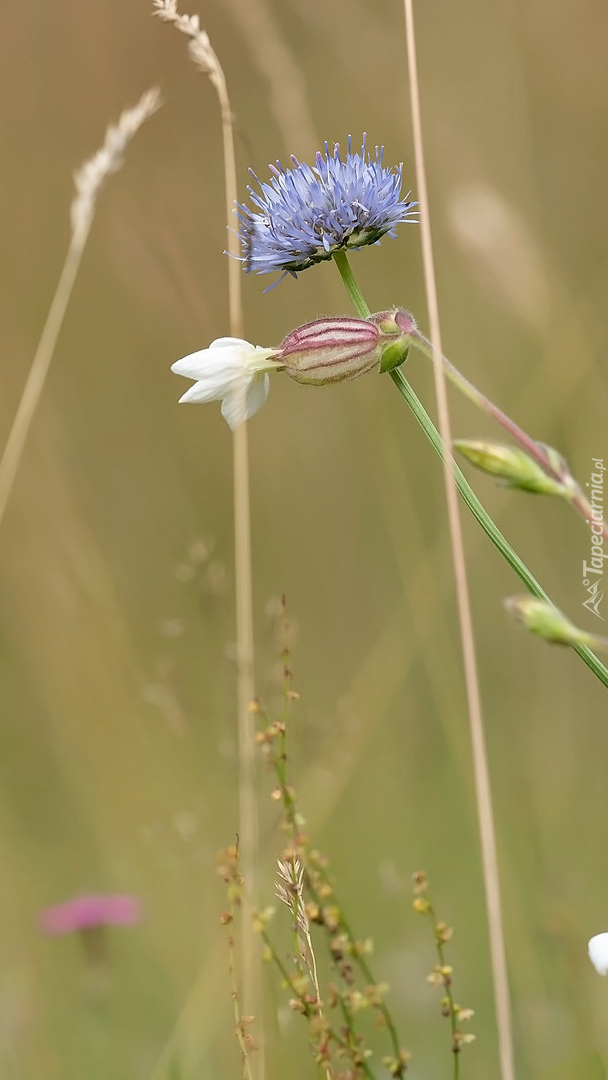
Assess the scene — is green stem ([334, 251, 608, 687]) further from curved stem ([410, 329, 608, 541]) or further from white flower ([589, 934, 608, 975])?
white flower ([589, 934, 608, 975])

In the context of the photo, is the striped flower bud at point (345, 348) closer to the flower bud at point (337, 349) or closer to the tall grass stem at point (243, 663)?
the flower bud at point (337, 349)

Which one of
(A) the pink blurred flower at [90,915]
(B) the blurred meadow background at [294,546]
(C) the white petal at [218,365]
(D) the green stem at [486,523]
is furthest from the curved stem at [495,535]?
(A) the pink blurred flower at [90,915]

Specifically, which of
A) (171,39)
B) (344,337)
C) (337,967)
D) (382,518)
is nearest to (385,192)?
(344,337)

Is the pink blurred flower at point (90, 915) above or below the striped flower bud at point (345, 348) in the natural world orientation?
below

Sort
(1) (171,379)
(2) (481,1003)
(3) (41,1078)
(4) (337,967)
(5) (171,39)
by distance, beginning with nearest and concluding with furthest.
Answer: (4) (337,967), (3) (41,1078), (2) (481,1003), (1) (171,379), (5) (171,39)

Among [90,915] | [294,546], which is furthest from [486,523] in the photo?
[294,546]

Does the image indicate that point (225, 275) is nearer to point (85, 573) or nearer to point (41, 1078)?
point (85, 573)

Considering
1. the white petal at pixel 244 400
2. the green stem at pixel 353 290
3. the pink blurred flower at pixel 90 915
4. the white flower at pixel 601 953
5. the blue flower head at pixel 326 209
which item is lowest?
the white flower at pixel 601 953
